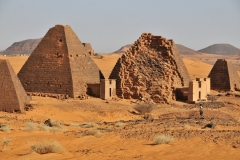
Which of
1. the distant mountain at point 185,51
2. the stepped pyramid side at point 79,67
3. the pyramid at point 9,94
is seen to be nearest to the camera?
the pyramid at point 9,94

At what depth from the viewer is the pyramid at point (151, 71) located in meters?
27.5

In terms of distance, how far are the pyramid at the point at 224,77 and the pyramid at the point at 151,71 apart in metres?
6.53

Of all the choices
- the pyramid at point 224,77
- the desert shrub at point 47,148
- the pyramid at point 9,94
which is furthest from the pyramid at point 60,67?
the desert shrub at point 47,148

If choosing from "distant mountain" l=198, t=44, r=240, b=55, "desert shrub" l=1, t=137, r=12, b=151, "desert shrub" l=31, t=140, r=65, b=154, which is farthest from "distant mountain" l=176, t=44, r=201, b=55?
"desert shrub" l=31, t=140, r=65, b=154

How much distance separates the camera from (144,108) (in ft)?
80.5

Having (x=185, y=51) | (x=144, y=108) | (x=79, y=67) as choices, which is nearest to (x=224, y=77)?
(x=144, y=108)

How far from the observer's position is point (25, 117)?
20.2 metres

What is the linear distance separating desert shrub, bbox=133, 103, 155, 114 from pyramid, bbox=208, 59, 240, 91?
11.0 metres

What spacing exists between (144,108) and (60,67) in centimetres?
587

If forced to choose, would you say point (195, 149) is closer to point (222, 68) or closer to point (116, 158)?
point (116, 158)

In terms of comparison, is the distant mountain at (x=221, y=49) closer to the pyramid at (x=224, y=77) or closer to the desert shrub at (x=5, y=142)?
the pyramid at (x=224, y=77)

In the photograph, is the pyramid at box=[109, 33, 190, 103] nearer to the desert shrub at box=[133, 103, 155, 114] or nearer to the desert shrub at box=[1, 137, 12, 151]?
the desert shrub at box=[133, 103, 155, 114]

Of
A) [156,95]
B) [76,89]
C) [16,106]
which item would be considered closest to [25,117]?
[16,106]

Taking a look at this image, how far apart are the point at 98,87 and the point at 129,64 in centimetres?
283
